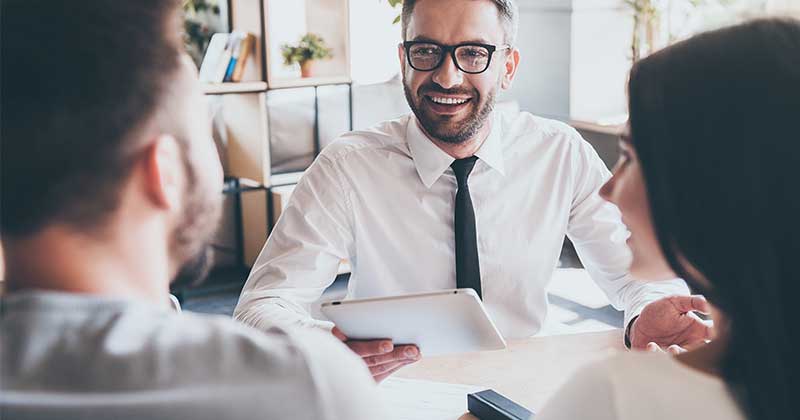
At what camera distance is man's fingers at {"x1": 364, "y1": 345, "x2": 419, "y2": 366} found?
1419mm

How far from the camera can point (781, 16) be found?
2.84 feet

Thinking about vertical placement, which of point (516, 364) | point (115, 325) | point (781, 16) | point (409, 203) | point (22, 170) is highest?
point (781, 16)

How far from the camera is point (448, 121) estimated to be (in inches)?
79.7

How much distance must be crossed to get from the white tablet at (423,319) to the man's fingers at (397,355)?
0.01 m

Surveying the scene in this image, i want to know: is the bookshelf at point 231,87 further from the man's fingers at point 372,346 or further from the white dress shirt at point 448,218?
the man's fingers at point 372,346

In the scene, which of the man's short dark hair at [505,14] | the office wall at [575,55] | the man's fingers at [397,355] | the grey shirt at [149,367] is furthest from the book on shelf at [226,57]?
the grey shirt at [149,367]

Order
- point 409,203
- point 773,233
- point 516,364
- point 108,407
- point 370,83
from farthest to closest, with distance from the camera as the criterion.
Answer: point 370,83 → point 409,203 → point 516,364 → point 773,233 → point 108,407

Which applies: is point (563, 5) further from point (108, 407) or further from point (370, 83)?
point (108, 407)

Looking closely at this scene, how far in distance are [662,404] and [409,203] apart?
4.11 ft

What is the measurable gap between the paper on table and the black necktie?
0.49 meters

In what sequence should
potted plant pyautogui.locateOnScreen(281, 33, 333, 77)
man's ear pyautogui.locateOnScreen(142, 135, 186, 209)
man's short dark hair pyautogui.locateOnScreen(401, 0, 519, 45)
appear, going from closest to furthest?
man's ear pyautogui.locateOnScreen(142, 135, 186, 209) < man's short dark hair pyautogui.locateOnScreen(401, 0, 519, 45) < potted plant pyautogui.locateOnScreen(281, 33, 333, 77)

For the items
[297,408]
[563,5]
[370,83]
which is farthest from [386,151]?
[563,5]

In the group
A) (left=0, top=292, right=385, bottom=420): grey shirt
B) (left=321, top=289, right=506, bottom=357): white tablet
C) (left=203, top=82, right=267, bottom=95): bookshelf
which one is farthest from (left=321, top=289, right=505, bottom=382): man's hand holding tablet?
(left=203, top=82, right=267, bottom=95): bookshelf

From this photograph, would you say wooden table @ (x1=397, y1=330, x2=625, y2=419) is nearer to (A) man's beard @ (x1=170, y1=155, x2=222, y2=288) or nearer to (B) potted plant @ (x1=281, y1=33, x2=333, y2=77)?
(A) man's beard @ (x1=170, y1=155, x2=222, y2=288)
